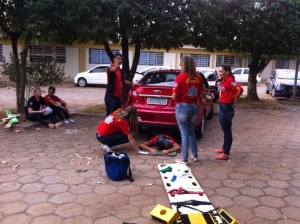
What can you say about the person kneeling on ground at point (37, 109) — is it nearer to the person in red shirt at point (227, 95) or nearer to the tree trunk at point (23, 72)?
the tree trunk at point (23, 72)

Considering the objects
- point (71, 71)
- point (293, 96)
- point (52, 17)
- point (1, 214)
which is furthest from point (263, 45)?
point (71, 71)

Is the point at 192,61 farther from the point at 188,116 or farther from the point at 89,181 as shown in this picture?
the point at 89,181

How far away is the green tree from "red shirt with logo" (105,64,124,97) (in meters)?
4.05

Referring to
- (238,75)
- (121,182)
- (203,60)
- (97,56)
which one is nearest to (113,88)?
(121,182)

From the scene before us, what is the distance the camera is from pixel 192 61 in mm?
4344

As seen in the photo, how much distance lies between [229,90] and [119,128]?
1.91m

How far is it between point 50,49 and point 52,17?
1744 cm

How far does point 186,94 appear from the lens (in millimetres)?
4383

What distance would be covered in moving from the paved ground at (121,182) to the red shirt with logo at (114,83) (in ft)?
3.47

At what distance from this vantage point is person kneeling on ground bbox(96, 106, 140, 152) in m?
4.84

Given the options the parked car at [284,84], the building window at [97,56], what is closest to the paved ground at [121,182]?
the parked car at [284,84]

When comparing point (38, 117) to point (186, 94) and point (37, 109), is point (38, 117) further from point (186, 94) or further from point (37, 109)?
point (186, 94)

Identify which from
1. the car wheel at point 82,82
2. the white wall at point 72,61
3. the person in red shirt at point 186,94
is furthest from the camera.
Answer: the white wall at point 72,61

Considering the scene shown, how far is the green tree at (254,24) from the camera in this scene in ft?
31.1
